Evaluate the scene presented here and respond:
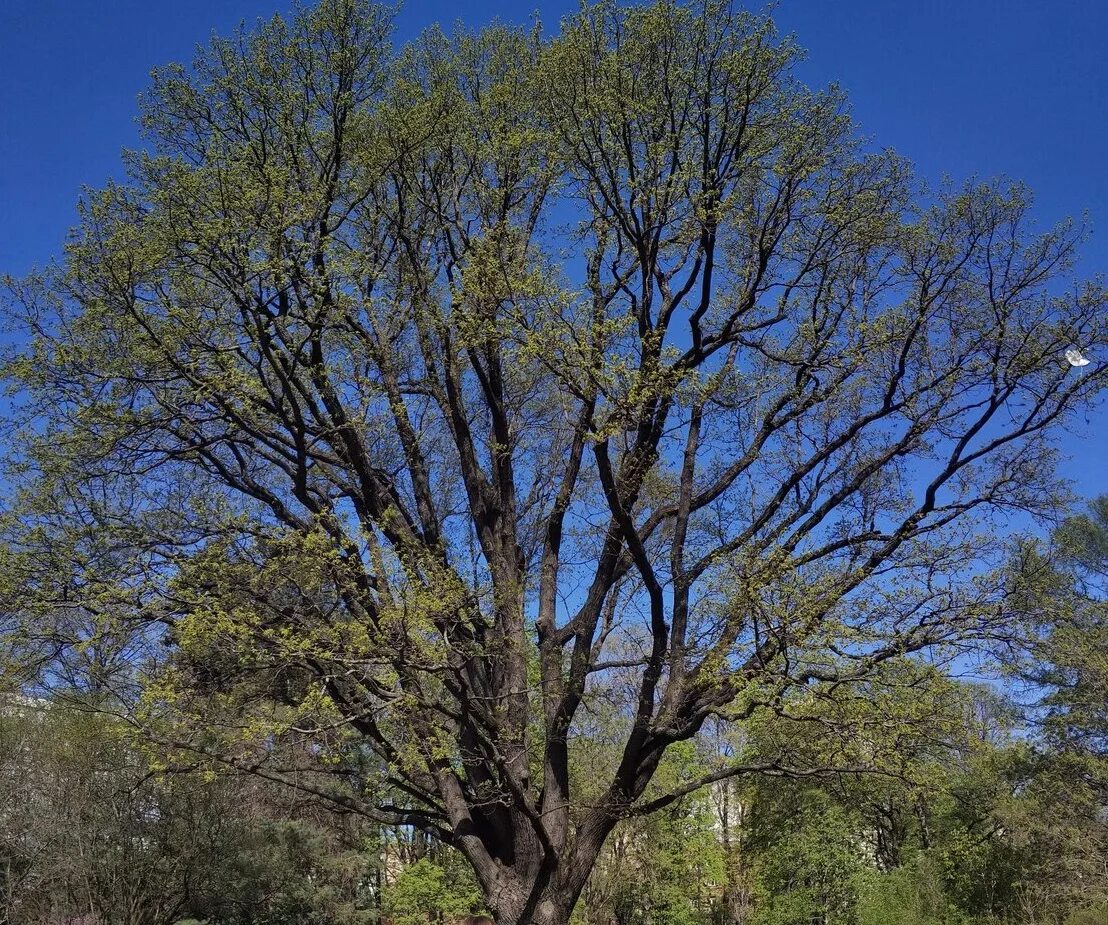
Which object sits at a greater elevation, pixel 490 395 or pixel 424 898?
pixel 490 395

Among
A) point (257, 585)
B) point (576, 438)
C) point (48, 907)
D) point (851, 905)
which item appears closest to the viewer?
point (257, 585)

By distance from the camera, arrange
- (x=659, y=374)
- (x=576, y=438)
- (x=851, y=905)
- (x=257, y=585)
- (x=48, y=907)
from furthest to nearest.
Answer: (x=851, y=905)
(x=48, y=907)
(x=576, y=438)
(x=257, y=585)
(x=659, y=374)

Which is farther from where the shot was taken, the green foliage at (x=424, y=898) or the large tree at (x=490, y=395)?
the green foliage at (x=424, y=898)

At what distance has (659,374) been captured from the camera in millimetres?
9633

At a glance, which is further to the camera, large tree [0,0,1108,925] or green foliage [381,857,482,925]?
green foliage [381,857,482,925]

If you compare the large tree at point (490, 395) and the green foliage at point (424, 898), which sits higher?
the large tree at point (490, 395)

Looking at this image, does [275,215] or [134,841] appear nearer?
[275,215]

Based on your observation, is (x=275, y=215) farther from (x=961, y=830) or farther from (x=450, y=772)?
(x=961, y=830)

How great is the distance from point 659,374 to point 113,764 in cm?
1118

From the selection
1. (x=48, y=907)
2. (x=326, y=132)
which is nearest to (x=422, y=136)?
(x=326, y=132)

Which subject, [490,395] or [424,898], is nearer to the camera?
[490,395]

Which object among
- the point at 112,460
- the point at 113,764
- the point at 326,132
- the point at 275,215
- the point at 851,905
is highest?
the point at 326,132

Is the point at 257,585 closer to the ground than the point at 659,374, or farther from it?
closer to the ground

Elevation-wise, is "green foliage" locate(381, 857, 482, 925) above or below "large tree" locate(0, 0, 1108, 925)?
below
